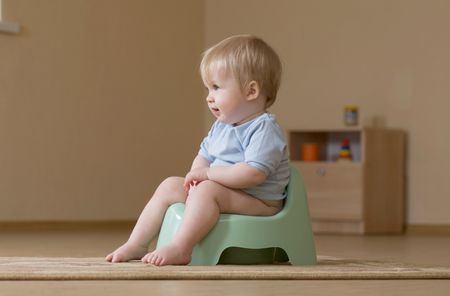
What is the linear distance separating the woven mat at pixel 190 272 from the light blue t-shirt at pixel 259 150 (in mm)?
219

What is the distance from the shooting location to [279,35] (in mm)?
4891

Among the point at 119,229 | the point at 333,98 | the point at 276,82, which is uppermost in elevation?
the point at 276,82

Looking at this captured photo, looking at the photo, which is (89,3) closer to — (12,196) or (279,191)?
(12,196)

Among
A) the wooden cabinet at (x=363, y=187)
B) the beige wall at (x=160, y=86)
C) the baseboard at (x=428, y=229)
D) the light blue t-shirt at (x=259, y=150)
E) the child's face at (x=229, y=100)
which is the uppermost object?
the child's face at (x=229, y=100)

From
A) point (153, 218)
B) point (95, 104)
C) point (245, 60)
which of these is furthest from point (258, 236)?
point (95, 104)

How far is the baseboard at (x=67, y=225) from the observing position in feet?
13.8

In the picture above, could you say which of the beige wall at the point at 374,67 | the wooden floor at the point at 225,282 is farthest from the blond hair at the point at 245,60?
the beige wall at the point at 374,67

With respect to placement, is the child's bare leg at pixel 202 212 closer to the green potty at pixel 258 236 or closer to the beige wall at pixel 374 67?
the green potty at pixel 258 236

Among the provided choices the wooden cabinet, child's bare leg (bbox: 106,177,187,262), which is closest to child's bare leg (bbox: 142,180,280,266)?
child's bare leg (bbox: 106,177,187,262)

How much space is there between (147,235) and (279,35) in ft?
9.71

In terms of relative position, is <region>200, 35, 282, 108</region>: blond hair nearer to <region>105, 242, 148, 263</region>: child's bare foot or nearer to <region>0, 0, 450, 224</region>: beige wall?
<region>105, 242, 148, 263</region>: child's bare foot

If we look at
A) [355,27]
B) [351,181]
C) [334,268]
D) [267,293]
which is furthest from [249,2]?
[267,293]

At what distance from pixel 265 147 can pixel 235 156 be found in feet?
0.33

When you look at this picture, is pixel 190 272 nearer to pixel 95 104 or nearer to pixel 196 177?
pixel 196 177
